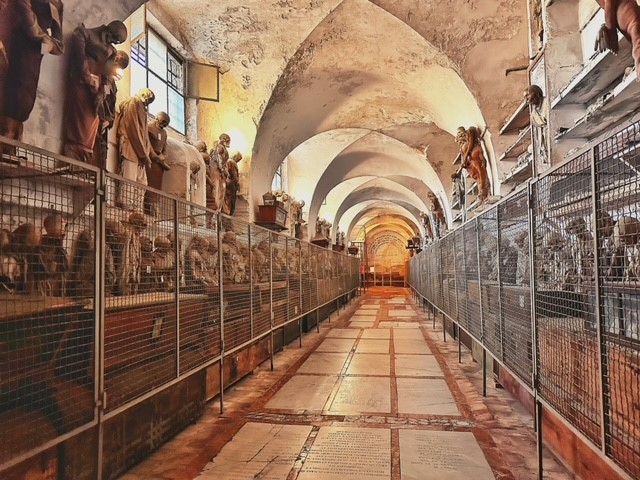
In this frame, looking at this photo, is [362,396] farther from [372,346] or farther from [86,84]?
[86,84]

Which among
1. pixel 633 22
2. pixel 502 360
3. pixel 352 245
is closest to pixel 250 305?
pixel 502 360

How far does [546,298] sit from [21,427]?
9.57 feet

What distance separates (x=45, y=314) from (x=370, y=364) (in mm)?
5058

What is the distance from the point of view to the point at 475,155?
1004 centimetres

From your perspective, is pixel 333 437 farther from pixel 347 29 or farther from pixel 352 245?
pixel 352 245

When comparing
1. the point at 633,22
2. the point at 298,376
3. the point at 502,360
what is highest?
the point at 633,22

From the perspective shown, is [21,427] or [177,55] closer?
[21,427]

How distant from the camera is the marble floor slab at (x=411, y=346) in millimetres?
7672

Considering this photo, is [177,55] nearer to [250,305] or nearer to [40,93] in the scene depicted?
[40,93]

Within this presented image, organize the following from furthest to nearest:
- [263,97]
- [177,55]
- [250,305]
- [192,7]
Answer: [263,97]
[177,55]
[192,7]
[250,305]

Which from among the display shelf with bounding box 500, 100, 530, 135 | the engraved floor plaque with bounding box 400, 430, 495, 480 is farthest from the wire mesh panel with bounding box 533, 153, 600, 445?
the display shelf with bounding box 500, 100, 530, 135

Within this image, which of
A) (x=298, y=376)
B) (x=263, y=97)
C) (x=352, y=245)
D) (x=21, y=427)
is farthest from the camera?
(x=352, y=245)

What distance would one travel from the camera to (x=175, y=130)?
29.5ft

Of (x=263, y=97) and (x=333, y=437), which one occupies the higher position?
(x=263, y=97)
